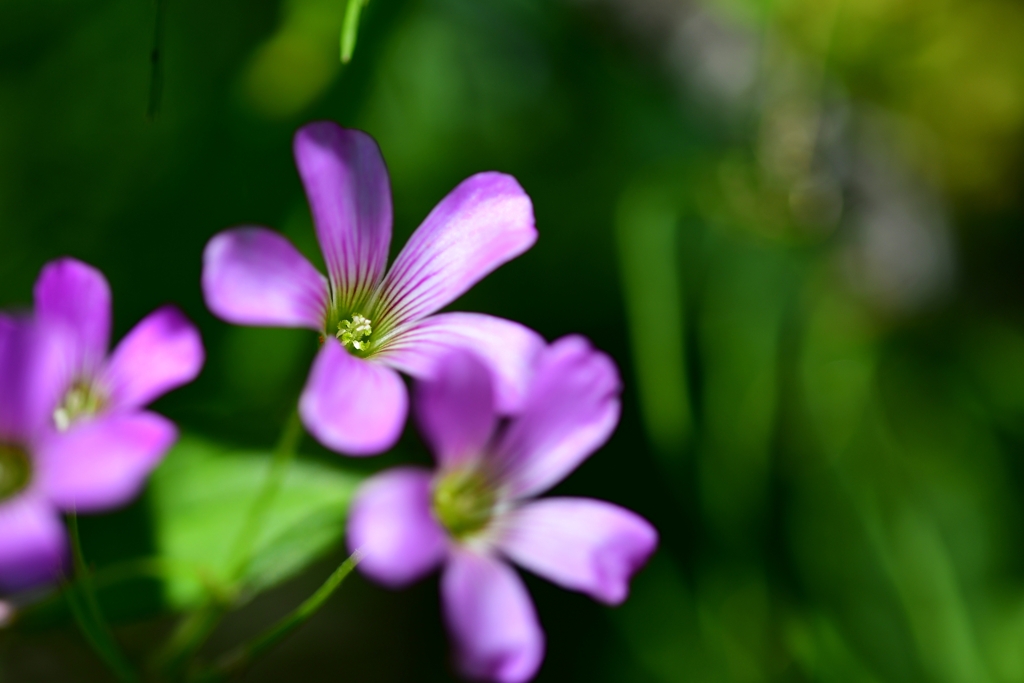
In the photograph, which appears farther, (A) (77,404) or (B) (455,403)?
(A) (77,404)

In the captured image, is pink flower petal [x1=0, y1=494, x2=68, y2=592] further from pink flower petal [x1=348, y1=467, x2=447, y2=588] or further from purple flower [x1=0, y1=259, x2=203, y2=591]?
pink flower petal [x1=348, y1=467, x2=447, y2=588]

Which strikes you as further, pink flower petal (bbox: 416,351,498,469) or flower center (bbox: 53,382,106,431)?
flower center (bbox: 53,382,106,431)

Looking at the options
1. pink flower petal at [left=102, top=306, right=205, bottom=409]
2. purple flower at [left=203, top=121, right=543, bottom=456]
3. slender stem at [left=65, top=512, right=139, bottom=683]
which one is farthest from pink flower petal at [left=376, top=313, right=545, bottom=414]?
slender stem at [left=65, top=512, right=139, bottom=683]

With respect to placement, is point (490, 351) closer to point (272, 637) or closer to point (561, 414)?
point (561, 414)

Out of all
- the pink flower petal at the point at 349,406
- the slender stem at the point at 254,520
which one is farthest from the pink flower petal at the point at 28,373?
the slender stem at the point at 254,520

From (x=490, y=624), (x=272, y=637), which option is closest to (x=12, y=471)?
(x=272, y=637)
